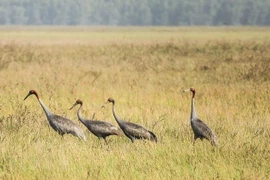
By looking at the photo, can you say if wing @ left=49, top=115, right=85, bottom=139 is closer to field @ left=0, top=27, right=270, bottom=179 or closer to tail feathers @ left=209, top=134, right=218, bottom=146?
field @ left=0, top=27, right=270, bottom=179

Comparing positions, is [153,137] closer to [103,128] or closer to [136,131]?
[136,131]

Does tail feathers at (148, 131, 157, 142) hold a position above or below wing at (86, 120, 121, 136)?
below

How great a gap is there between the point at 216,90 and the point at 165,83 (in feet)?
9.03

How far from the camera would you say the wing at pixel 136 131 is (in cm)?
985

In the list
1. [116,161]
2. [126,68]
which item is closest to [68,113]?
[116,161]

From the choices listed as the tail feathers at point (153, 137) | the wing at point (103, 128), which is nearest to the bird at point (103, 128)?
the wing at point (103, 128)

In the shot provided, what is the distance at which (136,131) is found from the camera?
988 centimetres

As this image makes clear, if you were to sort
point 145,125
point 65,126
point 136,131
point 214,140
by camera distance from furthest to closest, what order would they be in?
1. point 145,125
2. point 65,126
3. point 136,131
4. point 214,140

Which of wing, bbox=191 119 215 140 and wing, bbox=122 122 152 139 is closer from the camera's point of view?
wing, bbox=191 119 215 140

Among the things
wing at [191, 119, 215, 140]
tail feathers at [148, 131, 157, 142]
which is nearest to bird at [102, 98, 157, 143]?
tail feathers at [148, 131, 157, 142]

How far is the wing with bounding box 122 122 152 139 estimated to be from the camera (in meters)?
9.85

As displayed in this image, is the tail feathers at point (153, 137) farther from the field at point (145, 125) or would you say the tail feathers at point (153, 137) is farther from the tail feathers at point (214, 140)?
the tail feathers at point (214, 140)

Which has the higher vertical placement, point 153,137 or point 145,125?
point 153,137

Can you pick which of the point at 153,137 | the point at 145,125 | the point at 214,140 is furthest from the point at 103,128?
the point at 145,125
